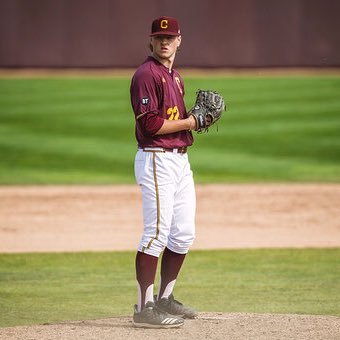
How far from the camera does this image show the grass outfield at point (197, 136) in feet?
54.4

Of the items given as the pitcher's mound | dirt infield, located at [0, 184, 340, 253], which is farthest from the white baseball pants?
dirt infield, located at [0, 184, 340, 253]

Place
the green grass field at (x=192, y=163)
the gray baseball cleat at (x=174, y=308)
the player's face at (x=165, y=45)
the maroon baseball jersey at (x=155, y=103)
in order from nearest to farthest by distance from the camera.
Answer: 1. the maroon baseball jersey at (x=155, y=103)
2. the player's face at (x=165, y=45)
3. the gray baseball cleat at (x=174, y=308)
4. the green grass field at (x=192, y=163)

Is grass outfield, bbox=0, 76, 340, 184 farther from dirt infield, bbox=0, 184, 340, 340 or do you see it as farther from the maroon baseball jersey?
the maroon baseball jersey

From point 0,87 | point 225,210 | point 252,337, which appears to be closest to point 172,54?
point 252,337

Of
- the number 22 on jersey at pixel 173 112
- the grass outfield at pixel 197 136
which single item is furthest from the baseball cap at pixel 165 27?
the grass outfield at pixel 197 136

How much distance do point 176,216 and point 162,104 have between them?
69cm

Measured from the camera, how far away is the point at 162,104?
6.32 m

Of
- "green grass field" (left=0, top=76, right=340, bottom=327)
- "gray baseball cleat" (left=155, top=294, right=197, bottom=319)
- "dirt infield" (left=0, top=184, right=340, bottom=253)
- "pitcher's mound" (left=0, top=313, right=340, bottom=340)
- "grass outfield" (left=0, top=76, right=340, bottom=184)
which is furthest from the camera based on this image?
"grass outfield" (left=0, top=76, right=340, bottom=184)

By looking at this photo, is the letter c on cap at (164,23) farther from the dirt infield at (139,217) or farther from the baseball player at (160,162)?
the dirt infield at (139,217)

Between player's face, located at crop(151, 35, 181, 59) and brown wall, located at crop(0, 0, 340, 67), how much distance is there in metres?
20.1

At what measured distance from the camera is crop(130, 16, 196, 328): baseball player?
6.23 meters

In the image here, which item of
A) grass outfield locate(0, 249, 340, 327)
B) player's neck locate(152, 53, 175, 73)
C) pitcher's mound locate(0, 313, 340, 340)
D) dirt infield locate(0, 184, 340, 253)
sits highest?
player's neck locate(152, 53, 175, 73)

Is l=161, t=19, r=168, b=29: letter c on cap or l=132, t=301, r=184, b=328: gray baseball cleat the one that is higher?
l=161, t=19, r=168, b=29: letter c on cap

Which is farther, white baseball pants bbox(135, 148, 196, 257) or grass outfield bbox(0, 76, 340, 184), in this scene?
grass outfield bbox(0, 76, 340, 184)
